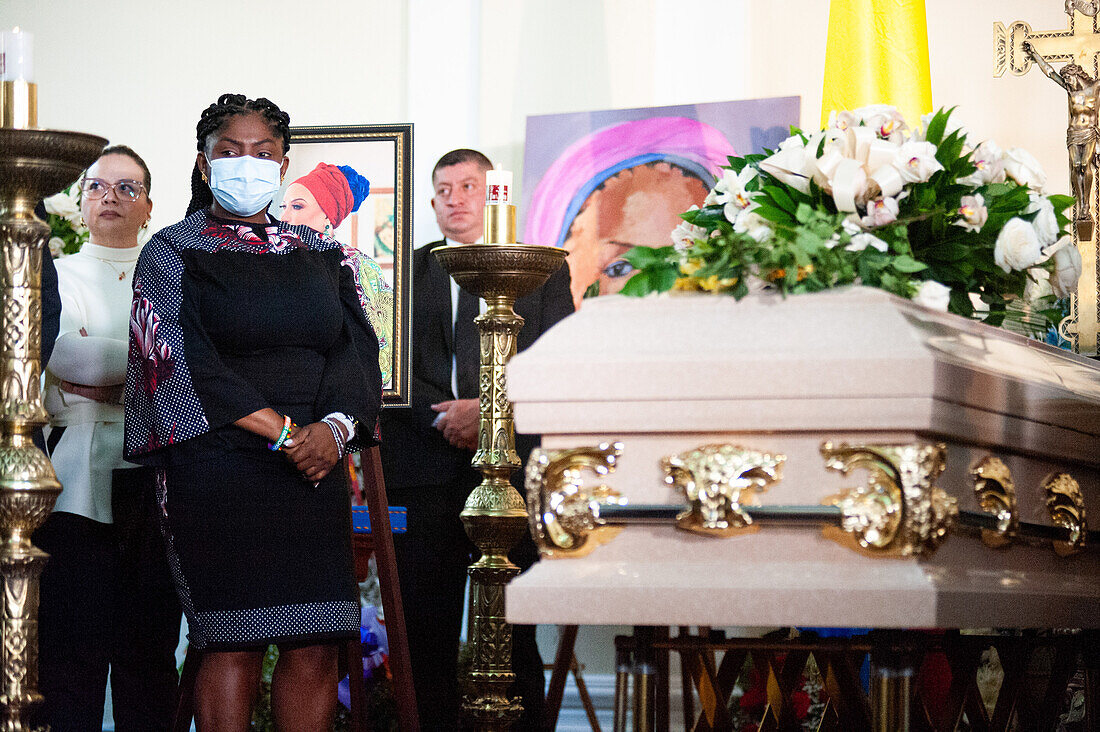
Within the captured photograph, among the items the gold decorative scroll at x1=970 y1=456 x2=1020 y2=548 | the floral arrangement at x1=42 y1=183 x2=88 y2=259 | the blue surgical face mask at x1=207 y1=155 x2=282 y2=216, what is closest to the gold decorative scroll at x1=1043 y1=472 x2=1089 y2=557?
the gold decorative scroll at x1=970 y1=456 x2=1020 y2=548

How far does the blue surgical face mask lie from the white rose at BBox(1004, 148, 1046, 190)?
143cm

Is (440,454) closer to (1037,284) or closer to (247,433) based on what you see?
(247,433)

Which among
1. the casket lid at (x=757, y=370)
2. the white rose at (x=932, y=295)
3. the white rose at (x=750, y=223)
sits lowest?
the casket lid at (x=757, y=370)

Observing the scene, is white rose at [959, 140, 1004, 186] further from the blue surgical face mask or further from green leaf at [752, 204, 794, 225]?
the blue surgical face mask

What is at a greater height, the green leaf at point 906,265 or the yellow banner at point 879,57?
the yellow banner at point 879,57

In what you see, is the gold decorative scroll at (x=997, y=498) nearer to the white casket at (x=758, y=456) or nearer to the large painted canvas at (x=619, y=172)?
the white casket at (x=758, y=456)

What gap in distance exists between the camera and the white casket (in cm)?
143

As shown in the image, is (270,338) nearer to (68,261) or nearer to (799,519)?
(68,261)

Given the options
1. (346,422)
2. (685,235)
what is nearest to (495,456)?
(346,422)

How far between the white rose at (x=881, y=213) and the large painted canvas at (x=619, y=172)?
2124 millimetres

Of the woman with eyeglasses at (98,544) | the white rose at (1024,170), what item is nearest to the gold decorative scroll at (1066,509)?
the white rose at (1024,170)

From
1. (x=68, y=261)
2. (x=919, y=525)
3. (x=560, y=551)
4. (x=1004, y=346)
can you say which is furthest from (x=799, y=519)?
(x=68, y=261)

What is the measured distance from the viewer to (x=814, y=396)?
144 centimetres

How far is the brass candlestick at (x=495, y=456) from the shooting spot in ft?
8.71
